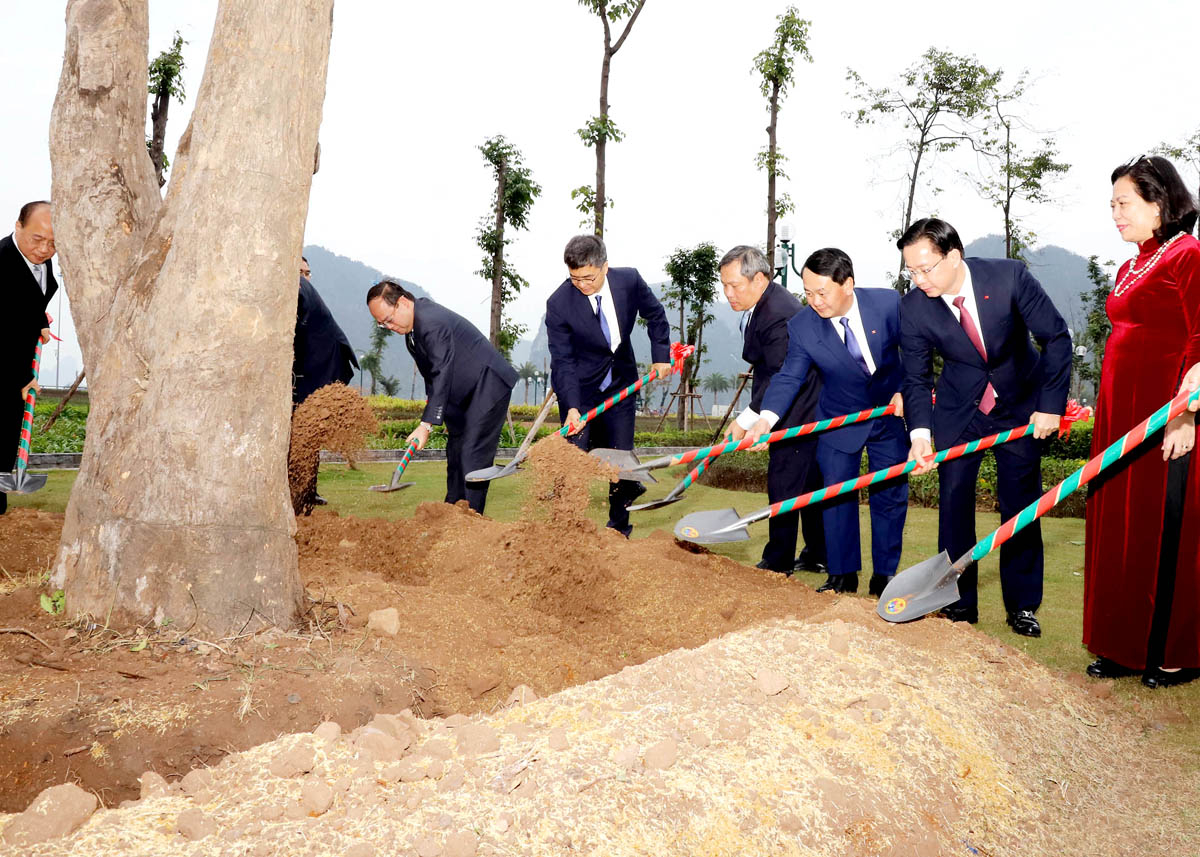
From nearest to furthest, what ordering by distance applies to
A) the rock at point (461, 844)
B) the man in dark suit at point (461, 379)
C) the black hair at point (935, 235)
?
1. the rock at point (461, 844)
2. the black hair at point (935, 235)
3. the man in dark suit at point (461, 379)

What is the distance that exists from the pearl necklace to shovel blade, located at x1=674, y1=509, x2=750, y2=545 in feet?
6.89

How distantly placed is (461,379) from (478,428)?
36cm

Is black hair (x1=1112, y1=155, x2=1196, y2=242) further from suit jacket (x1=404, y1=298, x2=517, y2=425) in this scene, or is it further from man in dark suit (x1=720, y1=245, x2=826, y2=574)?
suit jacket (x1=404, y1=298, x2=517, y2=425)

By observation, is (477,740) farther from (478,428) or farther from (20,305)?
(20,305)

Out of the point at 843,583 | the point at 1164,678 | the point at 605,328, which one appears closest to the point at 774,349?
the point at 605,328

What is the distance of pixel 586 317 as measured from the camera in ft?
19.6

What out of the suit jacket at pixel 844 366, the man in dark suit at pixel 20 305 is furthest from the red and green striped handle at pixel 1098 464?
the man in dark suit at pixel 20 305

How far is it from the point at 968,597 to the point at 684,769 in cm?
264

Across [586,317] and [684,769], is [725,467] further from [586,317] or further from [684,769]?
[684,769]

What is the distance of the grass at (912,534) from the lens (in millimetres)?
3580

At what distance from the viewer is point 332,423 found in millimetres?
5711

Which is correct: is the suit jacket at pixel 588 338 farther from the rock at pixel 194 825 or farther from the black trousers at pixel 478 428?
the rock at pixel 194 825

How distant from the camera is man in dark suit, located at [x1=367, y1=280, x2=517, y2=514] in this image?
5898 mm

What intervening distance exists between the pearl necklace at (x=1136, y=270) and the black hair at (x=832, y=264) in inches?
54.1
